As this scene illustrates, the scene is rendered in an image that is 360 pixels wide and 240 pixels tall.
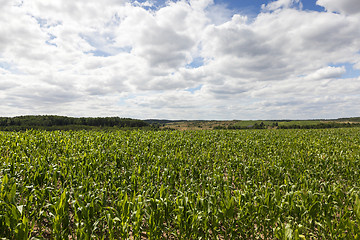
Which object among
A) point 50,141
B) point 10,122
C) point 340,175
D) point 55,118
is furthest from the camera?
point 55,118

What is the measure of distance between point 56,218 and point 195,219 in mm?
3249

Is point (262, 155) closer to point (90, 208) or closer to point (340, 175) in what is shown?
point (340, 175)

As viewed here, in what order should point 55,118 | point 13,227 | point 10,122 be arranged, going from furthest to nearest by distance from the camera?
1. point 55,118
2. point 10,122
3. point 13,227

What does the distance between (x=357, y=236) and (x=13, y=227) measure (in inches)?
311

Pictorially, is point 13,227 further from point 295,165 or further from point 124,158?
point 295,165

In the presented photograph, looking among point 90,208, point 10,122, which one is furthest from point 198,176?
point 10,122

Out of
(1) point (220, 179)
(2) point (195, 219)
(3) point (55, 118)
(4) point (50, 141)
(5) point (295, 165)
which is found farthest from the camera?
(3) point (55, 118)

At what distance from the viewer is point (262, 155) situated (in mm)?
13820

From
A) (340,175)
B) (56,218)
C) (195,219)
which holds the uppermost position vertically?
(56,218)

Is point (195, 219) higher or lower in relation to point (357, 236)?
higher

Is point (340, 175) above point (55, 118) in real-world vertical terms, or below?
below

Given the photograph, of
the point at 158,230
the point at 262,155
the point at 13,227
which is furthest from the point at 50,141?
the point at 262,155

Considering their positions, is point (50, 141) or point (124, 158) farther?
point (50, 141)

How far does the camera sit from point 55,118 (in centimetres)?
8462
